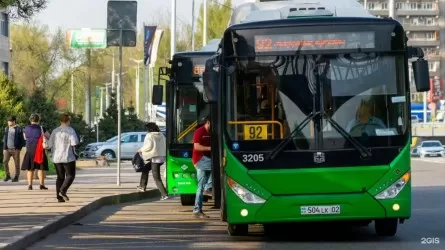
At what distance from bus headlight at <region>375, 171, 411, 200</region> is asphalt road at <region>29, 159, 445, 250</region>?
24.5 inches

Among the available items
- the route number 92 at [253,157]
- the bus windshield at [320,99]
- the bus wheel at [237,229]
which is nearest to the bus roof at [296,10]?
the bus windshield at [320,99]

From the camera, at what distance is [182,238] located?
16.2 meters

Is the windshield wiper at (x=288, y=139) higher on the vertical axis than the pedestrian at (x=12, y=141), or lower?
higher

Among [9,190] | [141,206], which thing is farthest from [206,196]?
[9,190]

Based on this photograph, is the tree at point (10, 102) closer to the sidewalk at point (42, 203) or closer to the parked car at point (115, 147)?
the sidewalk at point (42, 203)

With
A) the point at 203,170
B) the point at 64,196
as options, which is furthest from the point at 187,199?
the point at 203,170

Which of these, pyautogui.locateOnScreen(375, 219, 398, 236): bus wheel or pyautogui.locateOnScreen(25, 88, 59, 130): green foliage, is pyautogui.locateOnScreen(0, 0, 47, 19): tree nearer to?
pyautogui.locateOnScreen(375, 219, 398, 236): bus wheel

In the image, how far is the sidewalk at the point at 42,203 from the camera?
16500mm

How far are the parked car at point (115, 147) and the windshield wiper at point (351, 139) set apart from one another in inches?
1643

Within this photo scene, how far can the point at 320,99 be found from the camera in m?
15.0

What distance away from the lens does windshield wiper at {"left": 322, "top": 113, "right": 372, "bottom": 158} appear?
48.7 ft

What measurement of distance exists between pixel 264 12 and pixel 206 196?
26.7ft

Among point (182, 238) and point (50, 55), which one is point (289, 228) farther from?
point (50, 55)

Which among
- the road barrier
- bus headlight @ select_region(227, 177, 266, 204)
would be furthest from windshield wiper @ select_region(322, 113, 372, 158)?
the road barrier
